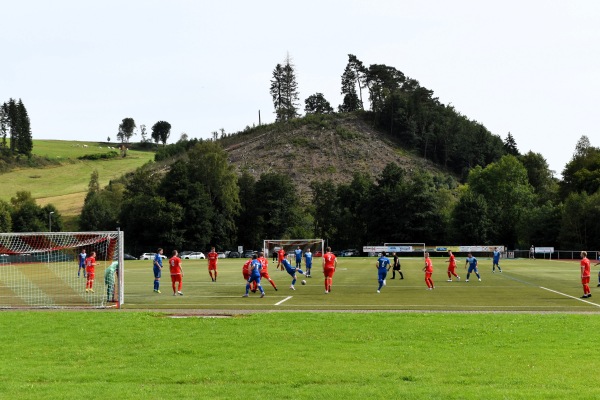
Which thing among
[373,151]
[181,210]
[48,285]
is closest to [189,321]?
[48,285]

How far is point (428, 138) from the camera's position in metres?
181

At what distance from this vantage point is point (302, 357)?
43.7ft

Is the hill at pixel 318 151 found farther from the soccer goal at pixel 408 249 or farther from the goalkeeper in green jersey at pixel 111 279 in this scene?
the goalkeeper in green jersey at pixel 111 279

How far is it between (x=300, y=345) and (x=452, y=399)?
5326 mm

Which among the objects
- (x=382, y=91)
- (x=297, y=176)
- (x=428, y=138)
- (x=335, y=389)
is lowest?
(x=335, y=389)

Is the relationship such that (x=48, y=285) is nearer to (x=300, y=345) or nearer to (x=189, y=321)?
(x=189, y=321)

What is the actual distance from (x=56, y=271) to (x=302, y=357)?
1398 inches

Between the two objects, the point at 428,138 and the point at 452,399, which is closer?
the point at 452,399

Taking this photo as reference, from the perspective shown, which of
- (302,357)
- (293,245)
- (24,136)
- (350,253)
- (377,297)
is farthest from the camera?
(24,136)

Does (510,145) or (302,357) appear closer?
(302,357)

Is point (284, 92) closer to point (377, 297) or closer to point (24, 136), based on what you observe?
point (24, 136)

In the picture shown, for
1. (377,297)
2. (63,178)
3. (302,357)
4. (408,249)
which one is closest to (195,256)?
(408,249)

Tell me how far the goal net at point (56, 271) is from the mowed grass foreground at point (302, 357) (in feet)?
21.6

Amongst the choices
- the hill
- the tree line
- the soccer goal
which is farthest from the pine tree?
the soccer goal
